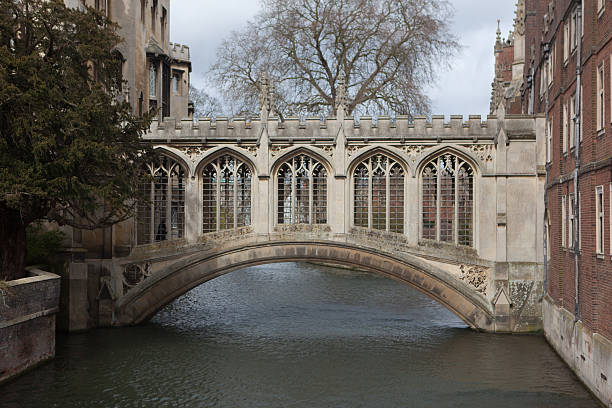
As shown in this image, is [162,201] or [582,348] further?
[162,201]

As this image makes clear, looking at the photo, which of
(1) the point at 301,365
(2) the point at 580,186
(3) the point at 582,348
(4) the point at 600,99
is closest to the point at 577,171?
(2) the point at 580,186

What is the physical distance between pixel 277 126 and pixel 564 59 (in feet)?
25.3

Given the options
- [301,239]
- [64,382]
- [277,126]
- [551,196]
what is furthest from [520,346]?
[64,382]

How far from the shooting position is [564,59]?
49.8ft

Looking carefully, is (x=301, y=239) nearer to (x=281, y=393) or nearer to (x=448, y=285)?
(x=448, y=285)

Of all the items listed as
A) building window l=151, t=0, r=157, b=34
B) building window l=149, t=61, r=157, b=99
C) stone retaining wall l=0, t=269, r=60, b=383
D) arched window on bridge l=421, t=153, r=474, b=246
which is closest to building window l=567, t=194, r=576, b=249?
arched window on bridge l=421, t=153, r=474, b=246

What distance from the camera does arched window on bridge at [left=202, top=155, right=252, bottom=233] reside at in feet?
60.5

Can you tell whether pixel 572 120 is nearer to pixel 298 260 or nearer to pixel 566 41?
pixel 566 41

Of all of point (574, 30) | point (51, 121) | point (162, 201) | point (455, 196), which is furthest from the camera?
point (162, 201)

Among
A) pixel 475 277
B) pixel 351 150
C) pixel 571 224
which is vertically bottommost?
pixel 475 277

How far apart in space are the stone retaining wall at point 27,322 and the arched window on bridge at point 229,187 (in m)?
4.99

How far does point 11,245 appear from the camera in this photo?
49.0ft

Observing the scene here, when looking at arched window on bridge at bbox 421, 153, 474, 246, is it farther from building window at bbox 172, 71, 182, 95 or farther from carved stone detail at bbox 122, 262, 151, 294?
building window at bbox 172, 71, 182, 95

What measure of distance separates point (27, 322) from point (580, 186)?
12.3 meters
